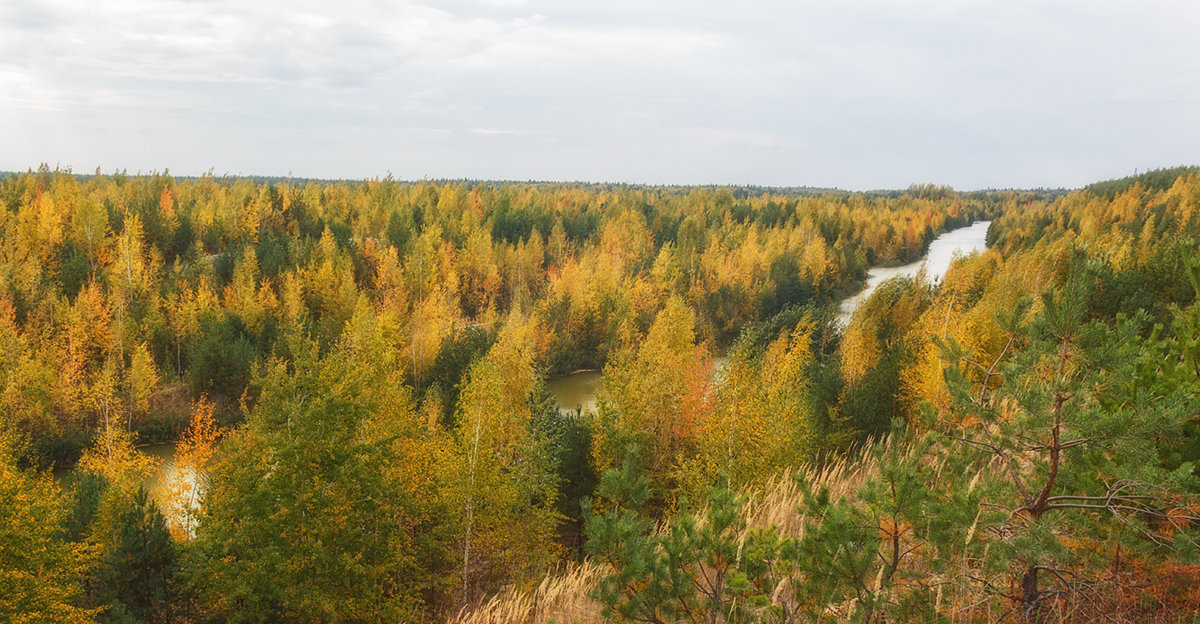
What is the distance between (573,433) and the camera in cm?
2223

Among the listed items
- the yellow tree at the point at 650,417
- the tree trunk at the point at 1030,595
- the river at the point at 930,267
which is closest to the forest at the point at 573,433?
the tree trunk at the point at 1030,595

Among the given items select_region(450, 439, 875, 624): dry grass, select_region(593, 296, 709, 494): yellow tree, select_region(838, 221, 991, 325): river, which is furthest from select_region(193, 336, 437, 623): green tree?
select_region(838, 221, 991, 325): river

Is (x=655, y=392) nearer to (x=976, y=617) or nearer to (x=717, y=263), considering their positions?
(x=976, y=617)

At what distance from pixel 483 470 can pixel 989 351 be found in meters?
17.3

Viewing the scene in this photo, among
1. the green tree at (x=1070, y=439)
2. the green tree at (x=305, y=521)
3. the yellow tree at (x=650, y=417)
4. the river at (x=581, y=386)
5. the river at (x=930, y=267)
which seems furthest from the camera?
the river at (x=930, y=267)

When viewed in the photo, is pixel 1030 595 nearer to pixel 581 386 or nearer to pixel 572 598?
pixel 572 598

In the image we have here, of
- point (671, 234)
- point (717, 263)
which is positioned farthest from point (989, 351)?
point (671, 234)

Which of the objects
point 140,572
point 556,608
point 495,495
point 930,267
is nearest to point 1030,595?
point 556,608

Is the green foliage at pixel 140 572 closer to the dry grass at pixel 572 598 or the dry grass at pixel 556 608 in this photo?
the dry grass at pixel 572 598

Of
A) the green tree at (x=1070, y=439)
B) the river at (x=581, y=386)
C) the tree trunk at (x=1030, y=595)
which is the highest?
the green tree at (x=1070, y=439)

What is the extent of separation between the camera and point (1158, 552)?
4508mm

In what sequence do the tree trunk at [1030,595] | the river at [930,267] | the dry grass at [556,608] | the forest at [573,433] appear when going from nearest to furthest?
the tree trunk at [1030,595] < the forest at [573,433] < the dry grass at [556,608] < the river at [930,267]

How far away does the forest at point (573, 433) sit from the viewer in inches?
170

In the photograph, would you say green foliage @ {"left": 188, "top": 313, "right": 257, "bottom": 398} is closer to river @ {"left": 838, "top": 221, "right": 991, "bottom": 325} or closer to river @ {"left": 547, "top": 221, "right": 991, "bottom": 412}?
river @ {"left": 547, "top": 221, "right": 991, "bottom": 412}
